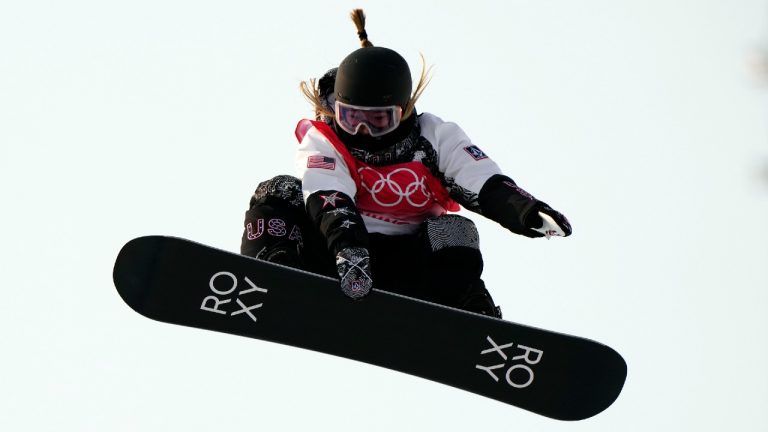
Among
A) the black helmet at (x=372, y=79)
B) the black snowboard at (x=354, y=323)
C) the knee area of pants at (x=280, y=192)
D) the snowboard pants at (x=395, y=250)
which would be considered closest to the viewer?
the black snowboard at (x=354, y=323)

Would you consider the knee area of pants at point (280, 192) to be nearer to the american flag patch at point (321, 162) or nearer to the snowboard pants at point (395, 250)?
the snowboard pants at point (395, 250)

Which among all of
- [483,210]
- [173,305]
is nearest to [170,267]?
[173,305]

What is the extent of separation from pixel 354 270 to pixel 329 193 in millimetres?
468

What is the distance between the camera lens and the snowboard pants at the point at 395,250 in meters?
21.2

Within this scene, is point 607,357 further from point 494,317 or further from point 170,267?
point 170,267

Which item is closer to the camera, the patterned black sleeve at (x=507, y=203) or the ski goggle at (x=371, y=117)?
the patterned black sleeve at (x=507, y=203)

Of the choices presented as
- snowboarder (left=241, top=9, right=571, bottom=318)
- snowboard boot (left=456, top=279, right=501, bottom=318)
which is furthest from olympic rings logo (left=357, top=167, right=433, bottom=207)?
snowboard boot (left=456, top=279, right=501, bottom=318)

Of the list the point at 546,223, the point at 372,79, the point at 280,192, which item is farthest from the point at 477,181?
the point at 280,192

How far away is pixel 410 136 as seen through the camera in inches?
837

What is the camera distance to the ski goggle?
69.1 ft

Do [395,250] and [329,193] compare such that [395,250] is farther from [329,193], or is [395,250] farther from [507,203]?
[507,203]

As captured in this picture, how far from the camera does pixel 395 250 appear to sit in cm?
2128

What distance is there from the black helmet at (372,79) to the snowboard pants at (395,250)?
585 millimetres

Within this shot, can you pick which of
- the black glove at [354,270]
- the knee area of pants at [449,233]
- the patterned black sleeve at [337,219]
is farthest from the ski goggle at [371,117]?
the black glove at [354,270]
